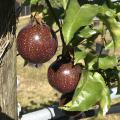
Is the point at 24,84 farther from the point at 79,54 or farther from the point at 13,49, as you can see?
the point at 79,54

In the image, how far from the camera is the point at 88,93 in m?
1.17

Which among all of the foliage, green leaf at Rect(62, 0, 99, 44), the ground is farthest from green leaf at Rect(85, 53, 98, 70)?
the ground

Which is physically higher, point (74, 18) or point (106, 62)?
point (74, 18)

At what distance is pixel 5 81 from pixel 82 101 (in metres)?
0.49

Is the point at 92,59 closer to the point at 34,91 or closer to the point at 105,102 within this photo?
the point at 105,102

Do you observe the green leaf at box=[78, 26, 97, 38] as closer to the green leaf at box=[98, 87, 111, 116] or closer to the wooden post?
the green leaf at box=[98, 87, 111, 116]

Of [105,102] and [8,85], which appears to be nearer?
[105,102]

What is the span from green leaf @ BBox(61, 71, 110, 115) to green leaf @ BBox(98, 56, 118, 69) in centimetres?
3

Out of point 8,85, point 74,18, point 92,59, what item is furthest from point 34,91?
point 74,18

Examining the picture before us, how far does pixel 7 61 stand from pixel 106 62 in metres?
0.46

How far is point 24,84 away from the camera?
5824 mm

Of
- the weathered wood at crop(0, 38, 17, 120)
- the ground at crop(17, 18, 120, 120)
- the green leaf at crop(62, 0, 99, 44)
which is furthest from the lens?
the ground at crop(17, 18, 120, 120)

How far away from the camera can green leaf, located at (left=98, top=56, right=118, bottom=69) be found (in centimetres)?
120

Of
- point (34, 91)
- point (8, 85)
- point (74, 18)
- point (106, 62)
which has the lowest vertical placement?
point (34, 91)
